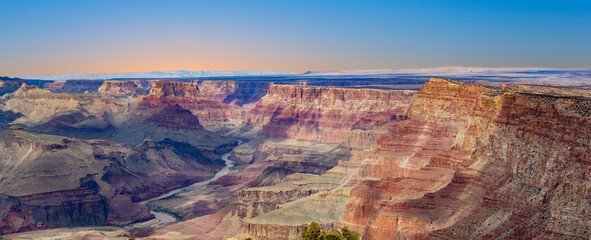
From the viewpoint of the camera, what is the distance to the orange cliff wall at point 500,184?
206ft

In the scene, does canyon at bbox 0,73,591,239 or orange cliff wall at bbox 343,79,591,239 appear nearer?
orange cliff wall at bbox 343,79,591,239

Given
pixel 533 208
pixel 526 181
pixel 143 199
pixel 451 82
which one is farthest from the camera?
pixel 143 199

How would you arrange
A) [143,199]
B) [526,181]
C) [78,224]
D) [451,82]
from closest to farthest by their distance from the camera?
1. [526,181]
2. [451,82]
3. [78,224]
4. [143,199]

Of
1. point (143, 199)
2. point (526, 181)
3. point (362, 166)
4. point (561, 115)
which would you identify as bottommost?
point (143, 199)

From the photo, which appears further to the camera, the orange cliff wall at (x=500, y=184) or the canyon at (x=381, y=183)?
the canyon at (x=381, y=183)

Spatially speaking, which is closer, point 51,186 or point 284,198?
point 284,198

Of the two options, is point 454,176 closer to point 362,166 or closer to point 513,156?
point 513,156

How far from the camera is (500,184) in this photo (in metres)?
70.2

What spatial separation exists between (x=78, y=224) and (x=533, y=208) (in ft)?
325

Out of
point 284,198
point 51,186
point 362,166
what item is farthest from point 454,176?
point 51,186

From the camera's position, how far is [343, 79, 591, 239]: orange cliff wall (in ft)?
206

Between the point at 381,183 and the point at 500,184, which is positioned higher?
the point at 500,184

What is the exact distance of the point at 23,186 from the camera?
144 metres

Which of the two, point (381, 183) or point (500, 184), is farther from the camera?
point (381, 183)
